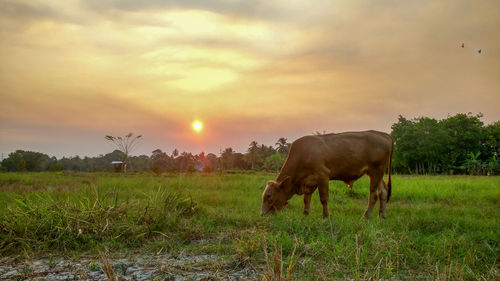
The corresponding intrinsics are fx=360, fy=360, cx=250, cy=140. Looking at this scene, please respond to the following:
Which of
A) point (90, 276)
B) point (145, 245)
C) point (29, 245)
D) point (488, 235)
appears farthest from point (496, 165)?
point (29, 245)

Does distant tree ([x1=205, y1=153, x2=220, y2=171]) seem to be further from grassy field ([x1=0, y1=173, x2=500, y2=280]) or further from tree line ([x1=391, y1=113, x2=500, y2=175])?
grassy field ([x1=0, y1=173, x2=500, y2=280])

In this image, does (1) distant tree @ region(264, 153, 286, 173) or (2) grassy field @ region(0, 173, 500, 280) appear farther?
(1) distant tree @ region(264, 153, 286, 173)

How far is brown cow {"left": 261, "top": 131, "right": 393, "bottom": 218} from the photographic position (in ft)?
25.9

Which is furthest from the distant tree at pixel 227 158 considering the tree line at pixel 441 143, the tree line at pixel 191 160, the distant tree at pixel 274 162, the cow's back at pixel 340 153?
the cow's back at pixel 340 153

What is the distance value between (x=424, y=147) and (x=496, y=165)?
48.5 meters

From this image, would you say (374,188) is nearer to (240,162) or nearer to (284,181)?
(284,181)

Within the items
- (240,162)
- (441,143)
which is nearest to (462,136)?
(441,143)

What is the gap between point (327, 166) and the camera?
7992mm

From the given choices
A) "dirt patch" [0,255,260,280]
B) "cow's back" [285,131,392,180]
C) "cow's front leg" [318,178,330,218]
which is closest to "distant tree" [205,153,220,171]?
"cow's back" [285,131,392,180]

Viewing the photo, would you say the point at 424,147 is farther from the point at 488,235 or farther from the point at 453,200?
the point at 488,235

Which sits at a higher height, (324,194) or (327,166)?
(327,166)

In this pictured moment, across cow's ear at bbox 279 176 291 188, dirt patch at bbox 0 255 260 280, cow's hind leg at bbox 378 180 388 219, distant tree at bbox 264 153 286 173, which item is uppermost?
distant tree at bbox 264 153 286 173

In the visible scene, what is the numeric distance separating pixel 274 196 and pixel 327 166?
1356 millimetres

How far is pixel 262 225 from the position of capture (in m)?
5.99
